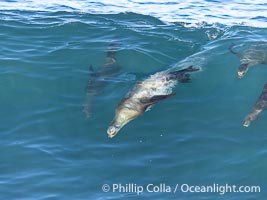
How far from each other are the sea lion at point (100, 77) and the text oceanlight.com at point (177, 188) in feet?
8.60

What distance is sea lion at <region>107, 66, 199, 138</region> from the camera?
1111 centimetres

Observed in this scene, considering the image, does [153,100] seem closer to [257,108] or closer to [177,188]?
[257,108]

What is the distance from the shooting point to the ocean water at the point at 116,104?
9477 mm

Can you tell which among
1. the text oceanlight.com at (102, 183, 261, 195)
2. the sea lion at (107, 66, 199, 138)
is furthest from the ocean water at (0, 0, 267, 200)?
the sea lion at (107, 66, 199, 138)

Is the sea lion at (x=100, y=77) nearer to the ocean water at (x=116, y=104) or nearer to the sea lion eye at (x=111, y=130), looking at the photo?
the ocean water at (x=116, y=104)

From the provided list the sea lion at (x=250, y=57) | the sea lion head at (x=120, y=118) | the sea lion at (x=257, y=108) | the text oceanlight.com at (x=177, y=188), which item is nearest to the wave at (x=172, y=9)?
the sea lion at (x=250, y=57)

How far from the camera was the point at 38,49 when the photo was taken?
1452 centimetres

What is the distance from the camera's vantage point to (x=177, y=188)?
919 cm

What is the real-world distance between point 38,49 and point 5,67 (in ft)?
4.38

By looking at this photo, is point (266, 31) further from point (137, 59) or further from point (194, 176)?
point (194, 176)

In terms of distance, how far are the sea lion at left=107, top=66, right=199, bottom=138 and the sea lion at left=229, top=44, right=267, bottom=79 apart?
47.4 inches

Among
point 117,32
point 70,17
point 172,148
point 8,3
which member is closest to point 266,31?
point 117,32

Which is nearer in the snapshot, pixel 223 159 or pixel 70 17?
pixel 223 159

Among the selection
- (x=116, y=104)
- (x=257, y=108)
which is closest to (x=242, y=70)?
(x=257, y=108)
